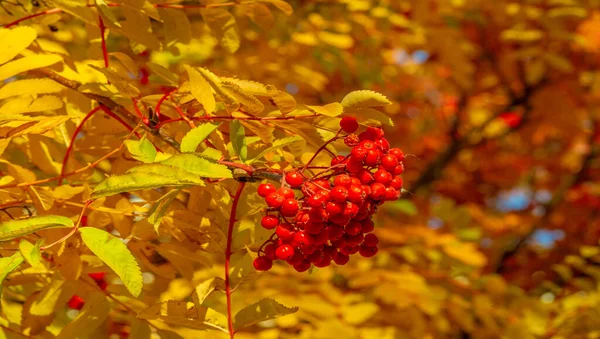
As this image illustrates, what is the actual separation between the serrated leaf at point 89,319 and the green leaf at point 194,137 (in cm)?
51

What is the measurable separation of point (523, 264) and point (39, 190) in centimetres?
392

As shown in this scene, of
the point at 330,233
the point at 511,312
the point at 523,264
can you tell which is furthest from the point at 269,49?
the point at 523,264

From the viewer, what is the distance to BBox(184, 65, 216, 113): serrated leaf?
111 cm

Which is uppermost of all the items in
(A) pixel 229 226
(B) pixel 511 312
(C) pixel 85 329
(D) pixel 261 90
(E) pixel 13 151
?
(B) pixel 511 312

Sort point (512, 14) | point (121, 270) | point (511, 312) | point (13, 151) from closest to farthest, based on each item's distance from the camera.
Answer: point (121, 270) → point (13, 151) → point (511, 312) → point (512, 14)

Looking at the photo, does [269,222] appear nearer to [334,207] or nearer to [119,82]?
[334,207]

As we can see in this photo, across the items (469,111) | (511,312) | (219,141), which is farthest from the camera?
(469,111)

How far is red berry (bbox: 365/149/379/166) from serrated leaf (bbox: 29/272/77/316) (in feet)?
2.37

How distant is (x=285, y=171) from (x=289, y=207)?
0.08 meters

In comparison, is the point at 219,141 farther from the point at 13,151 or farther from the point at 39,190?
the point at 13,151

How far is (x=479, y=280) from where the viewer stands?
308 cm

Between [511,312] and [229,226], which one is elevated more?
[511,312]

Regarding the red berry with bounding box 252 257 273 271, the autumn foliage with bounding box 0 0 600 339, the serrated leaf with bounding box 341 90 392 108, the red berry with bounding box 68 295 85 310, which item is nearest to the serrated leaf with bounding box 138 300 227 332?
the autumn foliage with bounding box 0 0 600 339

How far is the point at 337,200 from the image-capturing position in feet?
3.38
